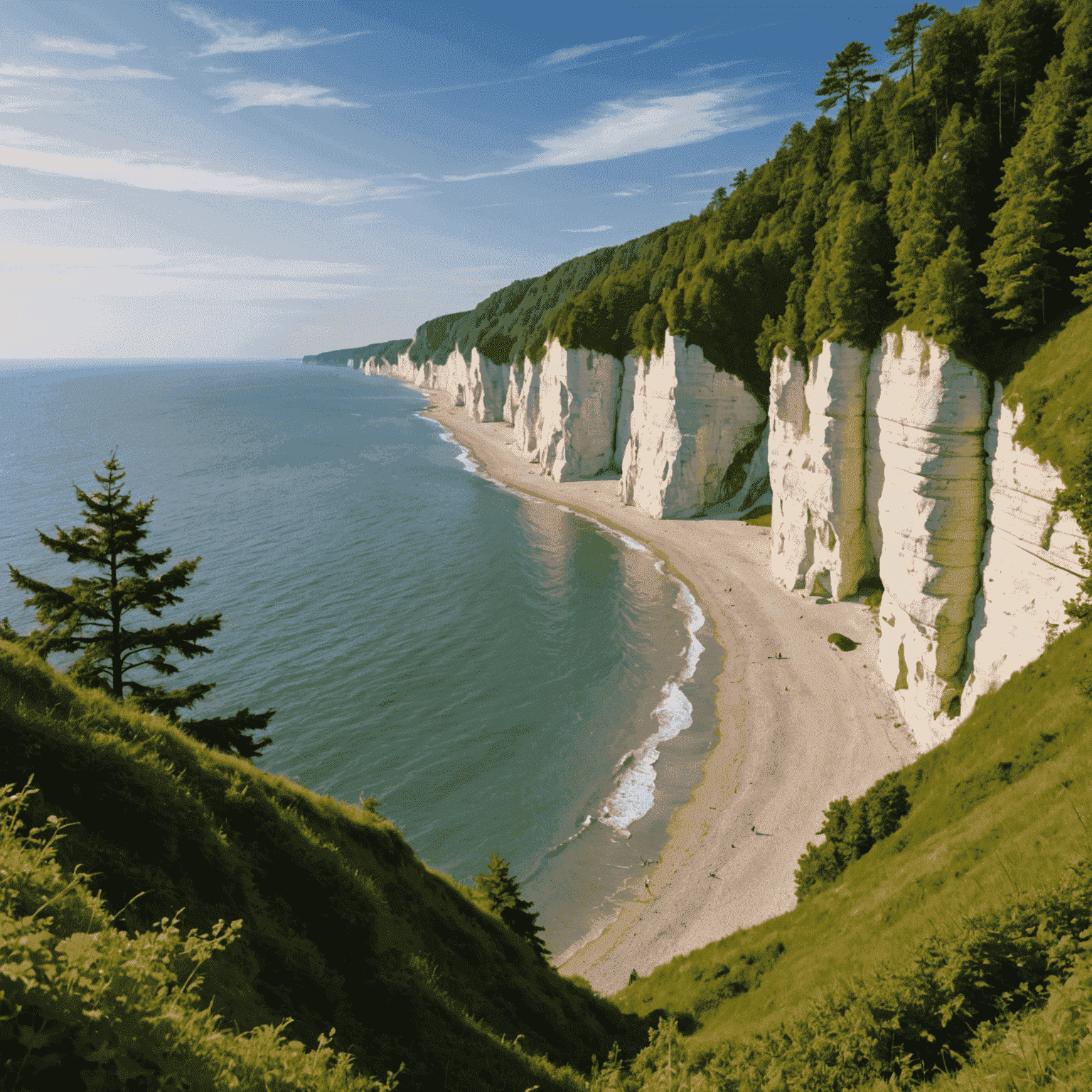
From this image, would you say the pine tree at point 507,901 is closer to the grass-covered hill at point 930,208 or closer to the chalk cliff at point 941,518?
the chalk cliff at point 941,518

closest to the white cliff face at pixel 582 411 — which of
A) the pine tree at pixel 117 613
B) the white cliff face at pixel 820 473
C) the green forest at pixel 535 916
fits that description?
the white cliff face at pixel 820 473

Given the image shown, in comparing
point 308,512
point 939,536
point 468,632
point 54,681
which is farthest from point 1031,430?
point 308,512

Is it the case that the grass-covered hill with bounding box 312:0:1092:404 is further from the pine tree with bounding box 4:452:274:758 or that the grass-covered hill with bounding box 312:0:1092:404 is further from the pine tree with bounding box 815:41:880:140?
the pine tree with bounding box 4:452:274:758

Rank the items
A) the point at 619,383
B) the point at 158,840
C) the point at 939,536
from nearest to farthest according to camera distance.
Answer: the point at 158,840 → the point at 939,536 → the point at 619,383

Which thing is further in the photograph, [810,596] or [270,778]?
[810,596]

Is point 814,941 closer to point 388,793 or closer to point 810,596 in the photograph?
point 388,793

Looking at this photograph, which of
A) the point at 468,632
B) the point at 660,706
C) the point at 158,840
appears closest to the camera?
the point at 158,840
